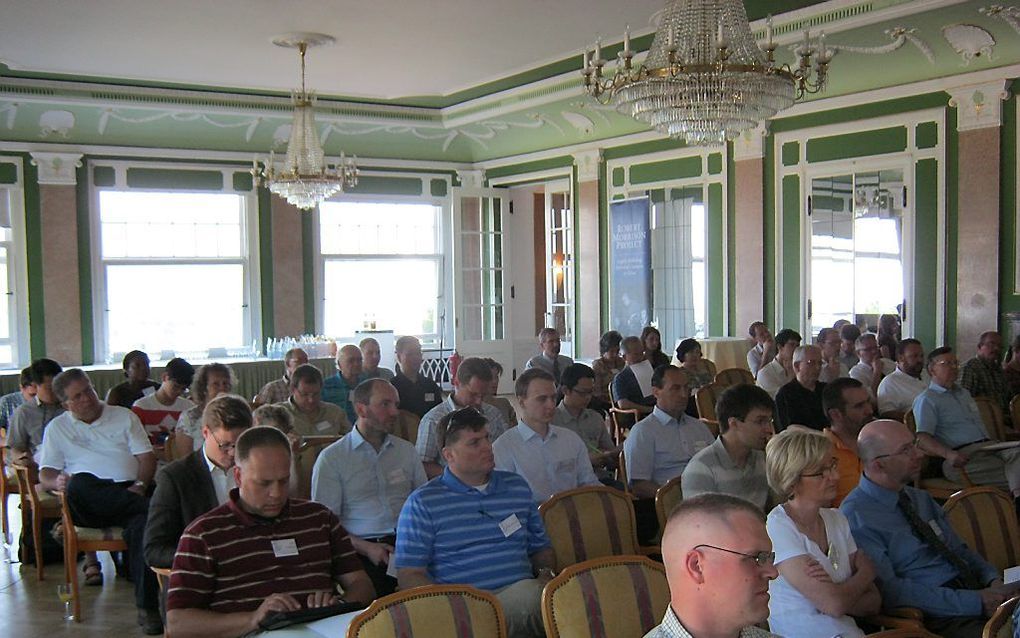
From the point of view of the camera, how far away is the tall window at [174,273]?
38.3ft

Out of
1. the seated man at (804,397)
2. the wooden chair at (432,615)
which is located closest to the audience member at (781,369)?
the seated man at (804,397)

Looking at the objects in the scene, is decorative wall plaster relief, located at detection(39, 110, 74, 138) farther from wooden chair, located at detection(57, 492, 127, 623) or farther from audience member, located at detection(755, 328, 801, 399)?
audience member, located at detection(755, 328, 801, 399)

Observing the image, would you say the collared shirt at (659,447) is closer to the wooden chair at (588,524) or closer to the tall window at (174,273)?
the wooden chair at (588,524)

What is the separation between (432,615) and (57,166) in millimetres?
10377

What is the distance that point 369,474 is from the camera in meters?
4.07

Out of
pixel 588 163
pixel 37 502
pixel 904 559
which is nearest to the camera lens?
pixel 904 559

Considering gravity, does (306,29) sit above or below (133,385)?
above

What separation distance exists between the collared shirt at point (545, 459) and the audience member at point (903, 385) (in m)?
3.11

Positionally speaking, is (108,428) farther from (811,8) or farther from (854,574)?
(811,8)

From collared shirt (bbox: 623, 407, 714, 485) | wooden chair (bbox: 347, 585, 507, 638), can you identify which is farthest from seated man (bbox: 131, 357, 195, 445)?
wooden chair (bbox: 347, 585, 507, 638)

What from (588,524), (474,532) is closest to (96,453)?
(474,532)

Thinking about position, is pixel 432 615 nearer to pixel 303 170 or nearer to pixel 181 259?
pixel 303 170

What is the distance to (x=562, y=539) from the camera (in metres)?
3.59

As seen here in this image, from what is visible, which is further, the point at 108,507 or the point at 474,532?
the point at 108,507
